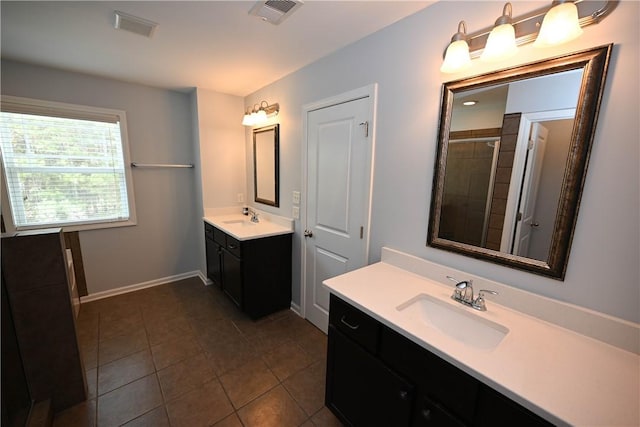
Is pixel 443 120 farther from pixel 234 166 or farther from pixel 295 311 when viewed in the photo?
pixel 234 166

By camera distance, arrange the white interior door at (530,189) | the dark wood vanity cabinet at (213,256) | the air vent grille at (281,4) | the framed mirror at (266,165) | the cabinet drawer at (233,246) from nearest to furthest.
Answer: the white interior door at (530,189), the air vent grille at (281,4), the cabinet drawer at (233,246), the framed mirror at (266,165), the dark wood vanity cabinet at (213,256)

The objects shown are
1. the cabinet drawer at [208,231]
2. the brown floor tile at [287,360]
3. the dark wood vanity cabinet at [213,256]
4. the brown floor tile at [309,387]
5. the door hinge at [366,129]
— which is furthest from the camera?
the cabinet drawer at [208,231]

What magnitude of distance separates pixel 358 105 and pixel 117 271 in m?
3.16

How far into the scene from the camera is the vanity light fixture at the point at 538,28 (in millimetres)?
898

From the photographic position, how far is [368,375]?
1.23 metres

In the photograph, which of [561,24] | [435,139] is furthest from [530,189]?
[561,24]

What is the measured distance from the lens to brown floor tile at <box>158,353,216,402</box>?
1687 mm

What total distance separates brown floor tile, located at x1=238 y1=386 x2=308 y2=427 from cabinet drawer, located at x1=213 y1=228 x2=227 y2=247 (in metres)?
1.42

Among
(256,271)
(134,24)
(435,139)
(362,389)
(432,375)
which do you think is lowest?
(362,389)

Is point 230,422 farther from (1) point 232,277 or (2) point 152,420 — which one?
(1) point 232,277

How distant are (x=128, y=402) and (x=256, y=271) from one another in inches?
46.6

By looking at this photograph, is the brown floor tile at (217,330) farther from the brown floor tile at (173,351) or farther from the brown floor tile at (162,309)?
the brown floor tile at (162,309)

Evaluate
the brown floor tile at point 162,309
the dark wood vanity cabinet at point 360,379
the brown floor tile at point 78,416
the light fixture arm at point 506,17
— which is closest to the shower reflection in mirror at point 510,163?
the light fixture arm at point 506,17

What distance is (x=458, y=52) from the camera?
116 centimetres
